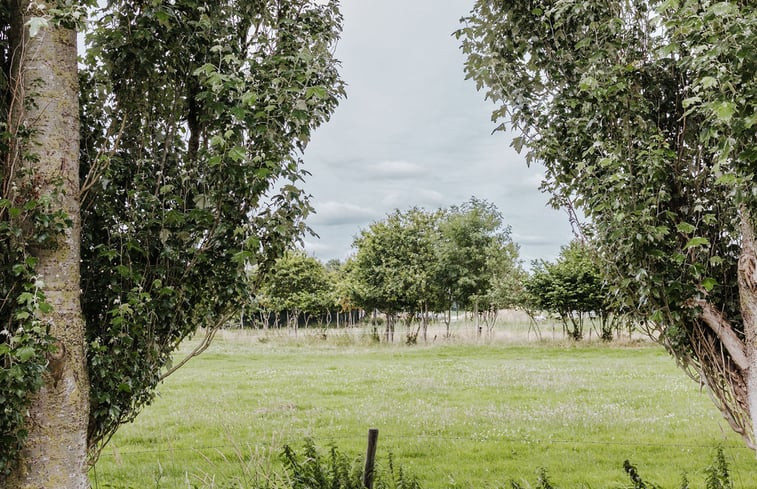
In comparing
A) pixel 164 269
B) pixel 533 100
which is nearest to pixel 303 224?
pixel 164 269

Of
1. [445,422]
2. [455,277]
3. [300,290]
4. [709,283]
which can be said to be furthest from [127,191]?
[300,290]

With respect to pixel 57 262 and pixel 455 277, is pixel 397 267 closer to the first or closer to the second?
pixel 455 277

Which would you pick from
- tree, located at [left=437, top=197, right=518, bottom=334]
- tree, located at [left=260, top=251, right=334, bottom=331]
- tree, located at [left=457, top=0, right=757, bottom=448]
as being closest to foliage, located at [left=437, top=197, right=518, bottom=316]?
tree, located at [left=437, top=197, right=518, bottom=334]

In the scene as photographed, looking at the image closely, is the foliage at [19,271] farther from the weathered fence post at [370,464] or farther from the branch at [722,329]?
the branch at [722,329]

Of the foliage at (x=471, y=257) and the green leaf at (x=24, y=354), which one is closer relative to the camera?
the green leaf at (x=24, y=354)

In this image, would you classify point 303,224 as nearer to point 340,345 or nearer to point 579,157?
point 579,157

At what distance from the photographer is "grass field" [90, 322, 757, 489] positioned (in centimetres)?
699

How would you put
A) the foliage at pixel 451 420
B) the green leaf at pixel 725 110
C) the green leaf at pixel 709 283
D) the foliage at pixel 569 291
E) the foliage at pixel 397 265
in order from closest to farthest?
the green leaf at pixel 725 110 < the green leaf at pixel 709 283 < the foliage at pixel 451 420 < the foliage at pixel 569 291 < the foliage at pixel 397 265

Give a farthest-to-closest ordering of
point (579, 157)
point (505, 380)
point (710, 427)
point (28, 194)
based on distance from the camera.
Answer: point (505, 380), point (710, 427), point (579, 157), point (28, 194)

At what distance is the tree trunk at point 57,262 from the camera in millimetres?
3594

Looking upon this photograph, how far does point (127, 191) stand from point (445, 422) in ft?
23.8

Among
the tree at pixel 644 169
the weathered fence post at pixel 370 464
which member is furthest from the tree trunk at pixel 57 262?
the tree at pixel 644 169

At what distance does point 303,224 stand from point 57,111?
1.89 meters

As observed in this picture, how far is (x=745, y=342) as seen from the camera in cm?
452
